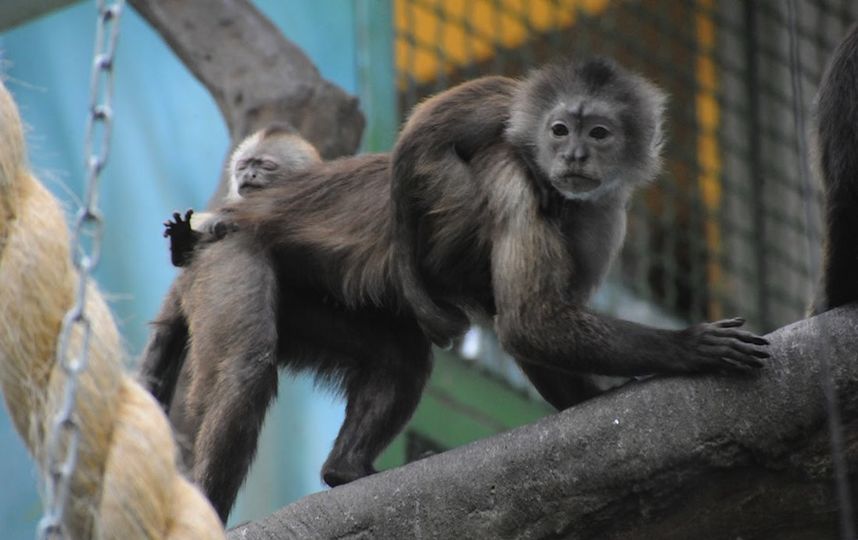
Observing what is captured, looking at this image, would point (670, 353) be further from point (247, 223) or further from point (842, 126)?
point (247, 223)

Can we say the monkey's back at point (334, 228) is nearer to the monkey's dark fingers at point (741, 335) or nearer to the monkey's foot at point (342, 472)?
the monkey's foot at point (342, 472)

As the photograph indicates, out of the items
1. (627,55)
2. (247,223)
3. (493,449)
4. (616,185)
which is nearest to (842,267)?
(616,185)

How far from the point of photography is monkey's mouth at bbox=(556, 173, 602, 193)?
569 cm

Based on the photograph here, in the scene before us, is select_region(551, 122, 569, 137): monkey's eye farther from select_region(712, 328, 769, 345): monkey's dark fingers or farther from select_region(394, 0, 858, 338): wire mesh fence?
select_region(394, 0, 858, 338): wire mesh fence

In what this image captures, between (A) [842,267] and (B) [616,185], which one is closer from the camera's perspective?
(A) [842,267]

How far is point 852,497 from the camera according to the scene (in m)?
5.34

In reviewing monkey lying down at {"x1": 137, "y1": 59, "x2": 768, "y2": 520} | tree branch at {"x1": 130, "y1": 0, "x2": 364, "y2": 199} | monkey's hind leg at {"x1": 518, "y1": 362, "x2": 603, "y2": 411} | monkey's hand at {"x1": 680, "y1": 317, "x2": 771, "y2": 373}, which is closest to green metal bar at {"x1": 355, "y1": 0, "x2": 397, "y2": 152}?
tree branch at {"x1": 130, "y1": 0, "x2": 364, "y2": 199}

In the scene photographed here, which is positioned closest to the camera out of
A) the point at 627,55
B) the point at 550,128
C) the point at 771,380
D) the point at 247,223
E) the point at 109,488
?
the point at 109,488

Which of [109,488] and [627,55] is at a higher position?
[627,55]

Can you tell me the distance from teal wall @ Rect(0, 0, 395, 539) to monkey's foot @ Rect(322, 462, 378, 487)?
2.35 m

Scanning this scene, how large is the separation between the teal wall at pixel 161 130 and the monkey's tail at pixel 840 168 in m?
3.59

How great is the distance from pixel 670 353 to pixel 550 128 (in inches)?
38.1

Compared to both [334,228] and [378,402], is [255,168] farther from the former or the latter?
[378,402]

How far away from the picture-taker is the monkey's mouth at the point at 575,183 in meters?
5.69
